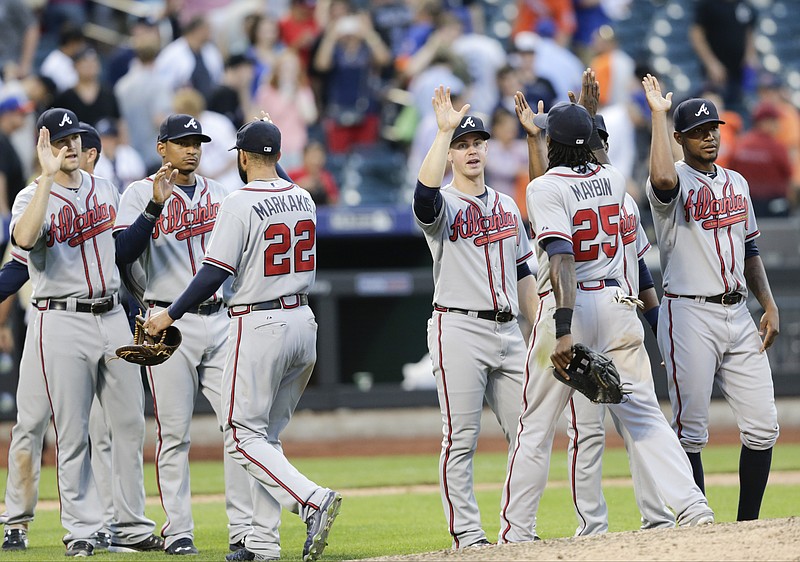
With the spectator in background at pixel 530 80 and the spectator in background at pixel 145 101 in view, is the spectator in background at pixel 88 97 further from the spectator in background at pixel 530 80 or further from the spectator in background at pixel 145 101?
the spectator in background at pixel 530 80

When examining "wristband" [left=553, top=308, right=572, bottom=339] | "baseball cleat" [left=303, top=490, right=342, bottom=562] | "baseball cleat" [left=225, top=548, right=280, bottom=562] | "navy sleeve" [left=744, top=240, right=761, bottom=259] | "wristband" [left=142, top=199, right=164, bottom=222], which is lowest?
"baseball cleat" [left=225, top=548, right=280, bottom=562]

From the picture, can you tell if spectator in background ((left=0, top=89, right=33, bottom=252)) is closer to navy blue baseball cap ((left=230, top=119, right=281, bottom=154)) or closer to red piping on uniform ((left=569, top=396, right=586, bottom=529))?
navy blue baseball cap ((left=230, top=119, right=281, bottom=154))

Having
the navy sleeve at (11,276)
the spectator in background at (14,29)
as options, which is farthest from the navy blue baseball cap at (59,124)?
the spectator in background at (14,29)

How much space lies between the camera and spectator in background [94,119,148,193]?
1062 centimetres

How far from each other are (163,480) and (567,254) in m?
2.32

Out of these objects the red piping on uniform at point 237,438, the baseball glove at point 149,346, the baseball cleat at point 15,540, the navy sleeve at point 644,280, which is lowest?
the baseball cleat at point 15,540

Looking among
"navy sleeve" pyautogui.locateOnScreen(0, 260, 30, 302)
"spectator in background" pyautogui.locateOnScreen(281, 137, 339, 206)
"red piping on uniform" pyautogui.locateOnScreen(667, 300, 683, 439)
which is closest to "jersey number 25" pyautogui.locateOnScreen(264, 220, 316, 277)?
"navy sleeve" pyautogui.locateOnScreen(0, 260, 30, 302)

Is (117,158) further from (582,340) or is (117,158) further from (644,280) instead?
(582,340)

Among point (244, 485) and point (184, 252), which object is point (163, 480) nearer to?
point (244, 485)

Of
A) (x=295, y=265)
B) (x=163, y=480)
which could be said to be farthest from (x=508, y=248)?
(x=163, y=480)

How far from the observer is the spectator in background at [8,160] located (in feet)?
38.7

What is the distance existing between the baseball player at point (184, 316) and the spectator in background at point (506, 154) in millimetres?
6114

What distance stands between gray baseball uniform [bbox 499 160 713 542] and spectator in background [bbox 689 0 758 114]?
10.5 metres

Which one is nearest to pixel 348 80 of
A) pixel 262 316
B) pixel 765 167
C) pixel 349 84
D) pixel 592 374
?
pixel 349 84
